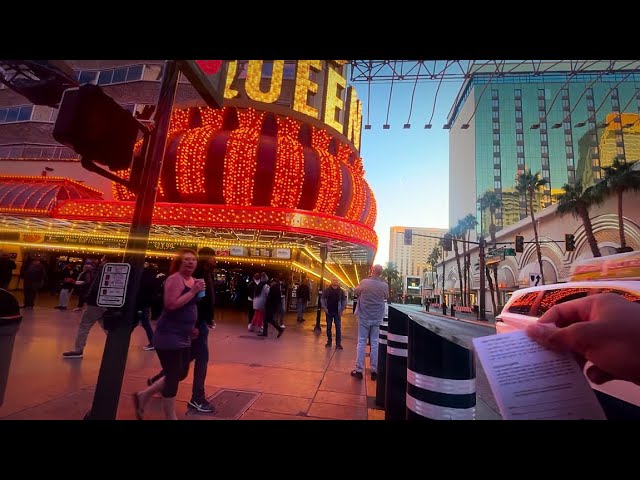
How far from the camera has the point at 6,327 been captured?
123 inches

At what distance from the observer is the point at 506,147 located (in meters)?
91.8

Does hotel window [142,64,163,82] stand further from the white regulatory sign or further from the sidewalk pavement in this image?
the white regulatory sign

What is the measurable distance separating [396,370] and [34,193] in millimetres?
20734

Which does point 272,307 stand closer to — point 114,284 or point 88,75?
point 114,284

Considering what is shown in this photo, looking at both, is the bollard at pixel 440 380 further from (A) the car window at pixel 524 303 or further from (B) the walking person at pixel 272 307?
(B) the walking person at pixel 272 307

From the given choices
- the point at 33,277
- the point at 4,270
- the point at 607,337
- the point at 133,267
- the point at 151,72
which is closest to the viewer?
the point at 607,337

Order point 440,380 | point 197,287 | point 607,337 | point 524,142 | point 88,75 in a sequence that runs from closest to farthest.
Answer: point 607,337 < point 440,380 < point 197,287 < point 88,75 < point 524,142

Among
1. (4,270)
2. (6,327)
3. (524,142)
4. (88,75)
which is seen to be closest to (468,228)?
(524,142)

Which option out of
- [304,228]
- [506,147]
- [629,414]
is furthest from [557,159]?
[629,414]

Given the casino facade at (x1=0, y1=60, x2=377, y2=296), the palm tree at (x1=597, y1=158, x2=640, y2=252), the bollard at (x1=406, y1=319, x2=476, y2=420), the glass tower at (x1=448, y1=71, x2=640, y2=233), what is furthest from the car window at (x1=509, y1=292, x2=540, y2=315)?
the glass tower at (x1=448, y1=71, x2=640, y2=233)

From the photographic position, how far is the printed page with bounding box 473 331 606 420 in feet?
3.53
